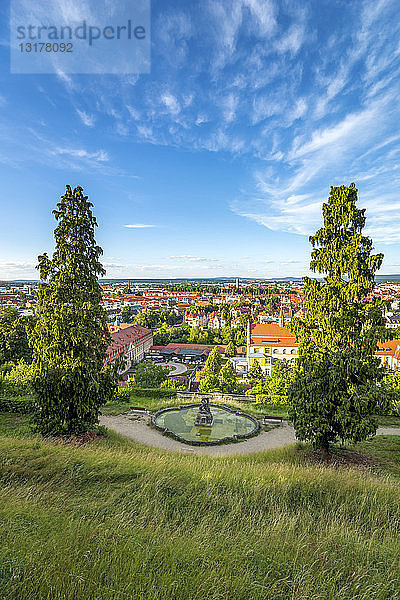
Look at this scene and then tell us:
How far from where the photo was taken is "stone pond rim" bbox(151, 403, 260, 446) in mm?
14445

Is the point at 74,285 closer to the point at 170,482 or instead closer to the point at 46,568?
the point at 170,482

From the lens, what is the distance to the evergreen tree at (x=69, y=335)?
10.6 m

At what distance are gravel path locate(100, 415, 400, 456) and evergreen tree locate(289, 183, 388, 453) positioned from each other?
3.74m

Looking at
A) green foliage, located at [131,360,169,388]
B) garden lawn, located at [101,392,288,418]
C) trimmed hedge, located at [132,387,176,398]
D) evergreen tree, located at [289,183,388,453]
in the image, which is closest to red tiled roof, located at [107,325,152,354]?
green foliage, located at [131,360,169,388]

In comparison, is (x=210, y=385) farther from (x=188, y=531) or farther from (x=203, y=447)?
(x=188, y=531)

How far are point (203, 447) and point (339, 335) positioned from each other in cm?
759

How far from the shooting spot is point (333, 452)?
36.1 feet

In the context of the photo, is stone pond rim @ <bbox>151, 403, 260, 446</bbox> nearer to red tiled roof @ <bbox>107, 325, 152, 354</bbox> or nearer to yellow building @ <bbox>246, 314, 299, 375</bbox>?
yellow building @ <bbox>246, 314, 299, 375</bbox>

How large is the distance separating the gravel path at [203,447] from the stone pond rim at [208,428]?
33 cm

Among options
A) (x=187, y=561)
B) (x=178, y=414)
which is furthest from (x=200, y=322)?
(x=187, y=561)

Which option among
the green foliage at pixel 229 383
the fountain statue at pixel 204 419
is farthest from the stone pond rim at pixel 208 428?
the green foliage at pixel 229 383

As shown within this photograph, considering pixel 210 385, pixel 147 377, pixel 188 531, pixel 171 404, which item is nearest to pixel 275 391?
pixel 171 404

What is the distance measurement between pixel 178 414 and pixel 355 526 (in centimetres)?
1322

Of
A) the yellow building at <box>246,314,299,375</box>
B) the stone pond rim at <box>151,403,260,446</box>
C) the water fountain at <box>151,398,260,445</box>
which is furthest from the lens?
the yellow building at <box>246,314,299,375</box>
